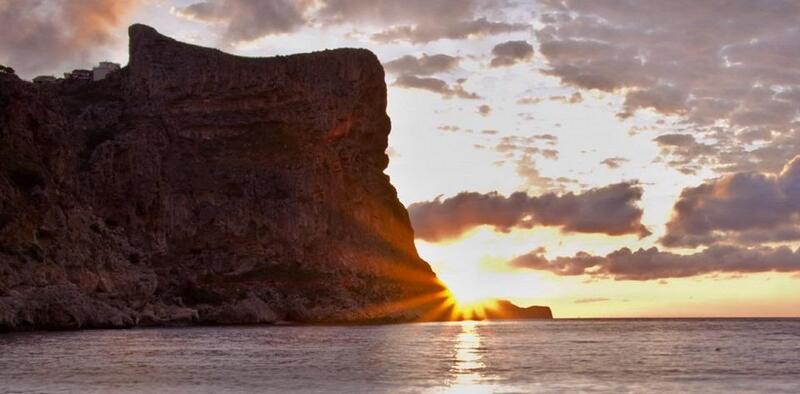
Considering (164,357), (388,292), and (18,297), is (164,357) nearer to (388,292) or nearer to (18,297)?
(18,297)

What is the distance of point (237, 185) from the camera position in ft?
514

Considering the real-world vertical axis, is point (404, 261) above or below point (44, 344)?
above

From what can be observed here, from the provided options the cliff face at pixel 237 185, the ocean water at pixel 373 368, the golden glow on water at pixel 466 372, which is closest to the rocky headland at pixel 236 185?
the cliff face at pixel 237 185

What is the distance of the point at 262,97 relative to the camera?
545 ft

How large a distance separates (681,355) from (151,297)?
81.5 m

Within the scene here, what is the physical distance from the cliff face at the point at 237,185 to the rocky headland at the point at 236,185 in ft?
0.78

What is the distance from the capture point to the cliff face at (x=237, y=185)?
14325 centimetres

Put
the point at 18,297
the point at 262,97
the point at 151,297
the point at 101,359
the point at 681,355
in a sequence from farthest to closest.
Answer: the point at 262,97 < the point at 151,297 < the point at 18,297 < the point at 681,355 < the point at 101,359

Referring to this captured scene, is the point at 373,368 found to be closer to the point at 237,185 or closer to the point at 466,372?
the point at 466,372

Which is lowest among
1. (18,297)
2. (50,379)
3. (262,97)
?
(50,379)

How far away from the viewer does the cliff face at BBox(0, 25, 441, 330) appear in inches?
5640

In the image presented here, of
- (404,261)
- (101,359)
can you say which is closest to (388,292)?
(404,261)

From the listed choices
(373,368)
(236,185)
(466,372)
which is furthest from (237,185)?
(466,372)

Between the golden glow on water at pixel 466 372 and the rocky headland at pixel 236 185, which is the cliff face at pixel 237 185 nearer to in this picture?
the rocky headland at pixel 236 185
